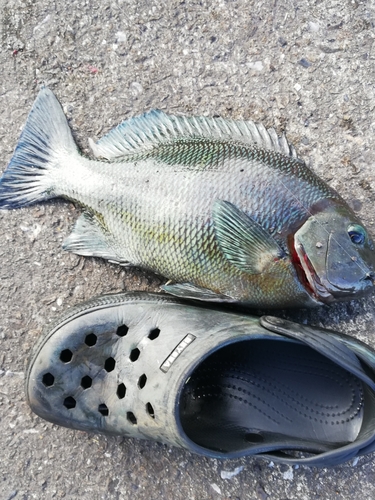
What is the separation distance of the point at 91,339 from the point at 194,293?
0.49 meters

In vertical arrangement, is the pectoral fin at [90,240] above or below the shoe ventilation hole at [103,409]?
above

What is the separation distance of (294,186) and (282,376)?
2.55 ft

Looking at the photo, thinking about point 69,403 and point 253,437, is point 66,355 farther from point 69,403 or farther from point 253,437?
point 253,437

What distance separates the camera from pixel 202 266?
1848mm

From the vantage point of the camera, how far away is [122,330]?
2.00m

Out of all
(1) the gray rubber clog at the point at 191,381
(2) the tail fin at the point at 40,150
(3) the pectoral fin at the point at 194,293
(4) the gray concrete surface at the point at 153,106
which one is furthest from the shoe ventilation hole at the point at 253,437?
(2) the tail fin at the point at 40,150

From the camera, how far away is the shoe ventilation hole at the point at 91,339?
1.99m

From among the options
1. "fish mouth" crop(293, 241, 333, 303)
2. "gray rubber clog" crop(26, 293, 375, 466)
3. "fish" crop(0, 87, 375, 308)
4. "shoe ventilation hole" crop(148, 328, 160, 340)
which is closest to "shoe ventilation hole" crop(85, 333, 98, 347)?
"gray rubber clog" crop(26, 293, 375, 466)

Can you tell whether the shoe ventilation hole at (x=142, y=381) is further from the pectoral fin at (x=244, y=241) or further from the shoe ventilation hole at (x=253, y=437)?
the pectoral fin at (x=244, y=241)

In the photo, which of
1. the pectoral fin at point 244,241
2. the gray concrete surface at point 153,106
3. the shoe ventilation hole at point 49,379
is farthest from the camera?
the gray concrete surface at point 153,106

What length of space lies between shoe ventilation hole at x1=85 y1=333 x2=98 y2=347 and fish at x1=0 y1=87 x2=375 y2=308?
1.11 ft

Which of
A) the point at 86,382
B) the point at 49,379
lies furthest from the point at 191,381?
the point at 49,379

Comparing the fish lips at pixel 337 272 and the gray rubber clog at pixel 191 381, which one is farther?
the gray rubber clog at pixel 191 381

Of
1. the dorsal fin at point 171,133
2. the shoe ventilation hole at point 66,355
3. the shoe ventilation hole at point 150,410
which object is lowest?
the shoe ventilation hole at point 150,410
